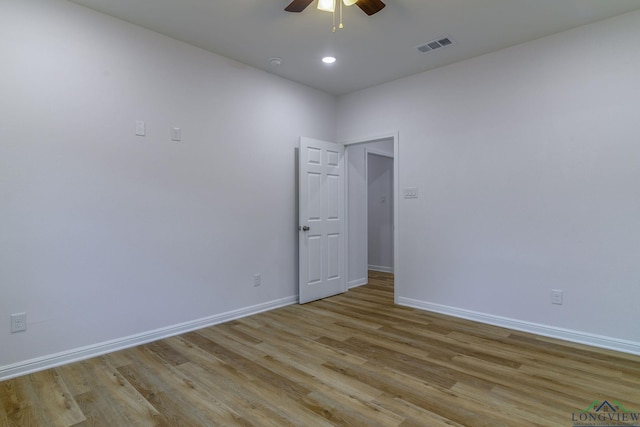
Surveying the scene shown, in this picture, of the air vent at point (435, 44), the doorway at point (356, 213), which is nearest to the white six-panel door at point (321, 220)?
the doorway at point (356, 213)

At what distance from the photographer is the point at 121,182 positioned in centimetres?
289

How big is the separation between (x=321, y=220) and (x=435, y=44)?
239 centimetres

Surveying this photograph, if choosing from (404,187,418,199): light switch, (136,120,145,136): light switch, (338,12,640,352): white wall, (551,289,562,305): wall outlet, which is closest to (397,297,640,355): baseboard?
(338,12,640,352): white wall

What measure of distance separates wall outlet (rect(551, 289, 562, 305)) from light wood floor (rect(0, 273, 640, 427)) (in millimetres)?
357

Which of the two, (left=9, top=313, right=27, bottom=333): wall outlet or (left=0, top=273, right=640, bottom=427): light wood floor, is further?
(left=9, top=313, right=27, bottom=333): wall outlet

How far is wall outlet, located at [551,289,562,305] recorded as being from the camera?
3.10 metres

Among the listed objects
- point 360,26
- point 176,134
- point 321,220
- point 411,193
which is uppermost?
point 360,26

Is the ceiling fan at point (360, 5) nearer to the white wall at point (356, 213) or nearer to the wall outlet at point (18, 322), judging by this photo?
the white wall at point (356, 213)

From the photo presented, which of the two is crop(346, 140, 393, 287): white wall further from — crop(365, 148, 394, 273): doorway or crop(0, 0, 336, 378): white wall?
crop(0, 0, 336, 378): white wall

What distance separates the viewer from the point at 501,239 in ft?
11.3

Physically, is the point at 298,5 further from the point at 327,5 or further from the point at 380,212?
the point at 380,212

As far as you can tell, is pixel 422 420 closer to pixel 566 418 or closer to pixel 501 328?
pixel 566 418

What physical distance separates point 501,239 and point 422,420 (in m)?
2.22

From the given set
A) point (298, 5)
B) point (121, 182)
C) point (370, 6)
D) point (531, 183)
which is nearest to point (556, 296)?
point (531, 183)
